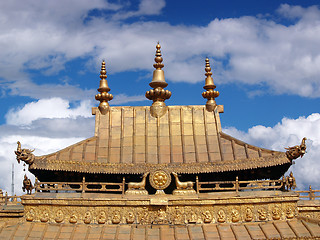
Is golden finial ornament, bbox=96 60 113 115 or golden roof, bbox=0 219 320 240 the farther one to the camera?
golden finial ornament, bbox=96 60 113 115

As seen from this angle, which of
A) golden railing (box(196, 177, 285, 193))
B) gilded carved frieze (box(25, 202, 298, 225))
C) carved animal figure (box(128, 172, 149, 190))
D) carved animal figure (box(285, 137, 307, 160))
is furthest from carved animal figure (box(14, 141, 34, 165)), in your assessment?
carved animal figure (box(285, 137, 307, 160))

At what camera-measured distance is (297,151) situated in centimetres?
2277

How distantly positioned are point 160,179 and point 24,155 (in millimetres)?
6691

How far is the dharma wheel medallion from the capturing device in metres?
23.2

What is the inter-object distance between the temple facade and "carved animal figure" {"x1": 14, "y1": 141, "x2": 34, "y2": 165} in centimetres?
5

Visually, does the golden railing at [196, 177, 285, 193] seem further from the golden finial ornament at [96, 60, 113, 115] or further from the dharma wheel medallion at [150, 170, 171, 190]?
the golden finial ornament at [96, 60, 113, 115]

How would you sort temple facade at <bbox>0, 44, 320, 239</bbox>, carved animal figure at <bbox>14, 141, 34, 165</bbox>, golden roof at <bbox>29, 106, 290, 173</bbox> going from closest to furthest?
temple facade at <bbox>0, 44, 320, 239</bbox>, carved animal figure at <bbox>14, 141, 34, 165</bbox>, golden roof at <bbox>29, 106, 290, 173</bbox>

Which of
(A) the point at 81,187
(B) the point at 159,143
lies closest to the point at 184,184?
(B) the point at 159,143

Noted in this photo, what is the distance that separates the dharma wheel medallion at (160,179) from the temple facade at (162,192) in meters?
0.05

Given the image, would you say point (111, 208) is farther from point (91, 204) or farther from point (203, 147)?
point (203, 147)

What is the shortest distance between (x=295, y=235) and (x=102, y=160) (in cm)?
1038

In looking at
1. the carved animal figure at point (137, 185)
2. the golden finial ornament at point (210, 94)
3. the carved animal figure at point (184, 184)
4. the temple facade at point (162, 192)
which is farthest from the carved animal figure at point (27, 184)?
the golden finial ornament at point (210, 94)

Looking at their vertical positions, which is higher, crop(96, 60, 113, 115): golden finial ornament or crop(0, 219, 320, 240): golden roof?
crop(96, 60, 113, 115): golden finial ornament

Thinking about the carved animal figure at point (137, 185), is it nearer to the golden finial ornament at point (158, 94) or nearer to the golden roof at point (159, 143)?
the golden roof at point (159, 143)
